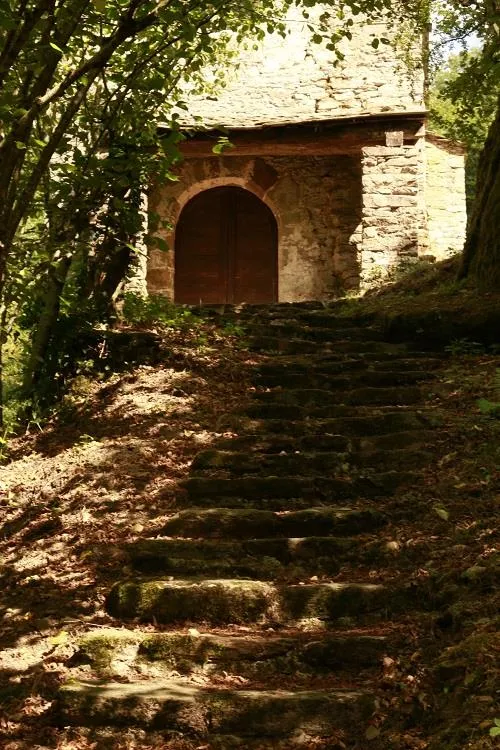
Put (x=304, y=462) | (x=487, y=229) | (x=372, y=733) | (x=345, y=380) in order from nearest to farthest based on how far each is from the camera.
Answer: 1. (x=372, y=733)
2. (x=304, y=462)
3. (x=345, y=380)
4. (x=487, y=229)

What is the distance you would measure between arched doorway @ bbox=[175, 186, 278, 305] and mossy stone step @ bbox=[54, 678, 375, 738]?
1192cm

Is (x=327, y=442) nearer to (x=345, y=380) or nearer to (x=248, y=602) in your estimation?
(x=345, y=380)

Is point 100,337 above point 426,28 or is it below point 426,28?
below

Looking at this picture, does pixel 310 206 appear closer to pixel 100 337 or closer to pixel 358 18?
pixel 358 18

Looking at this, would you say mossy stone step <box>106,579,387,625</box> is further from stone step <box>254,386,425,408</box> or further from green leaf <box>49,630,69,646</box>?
stone step <box>254,386,425,408</box>

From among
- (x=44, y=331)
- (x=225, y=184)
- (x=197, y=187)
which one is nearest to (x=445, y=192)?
(x=225, y=184)

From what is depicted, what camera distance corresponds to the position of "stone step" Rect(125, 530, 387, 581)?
4.62m

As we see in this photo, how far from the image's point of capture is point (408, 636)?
153 inches

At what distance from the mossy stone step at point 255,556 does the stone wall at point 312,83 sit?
9571 millimetres

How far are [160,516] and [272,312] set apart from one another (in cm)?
513

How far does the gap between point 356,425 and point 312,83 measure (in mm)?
9547

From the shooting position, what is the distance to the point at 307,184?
13969 millimetres

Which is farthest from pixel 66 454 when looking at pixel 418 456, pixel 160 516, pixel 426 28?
pixel 426 28

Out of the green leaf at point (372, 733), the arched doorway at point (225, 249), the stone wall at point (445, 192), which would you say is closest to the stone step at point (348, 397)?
the green leaf at point (372, 733)
